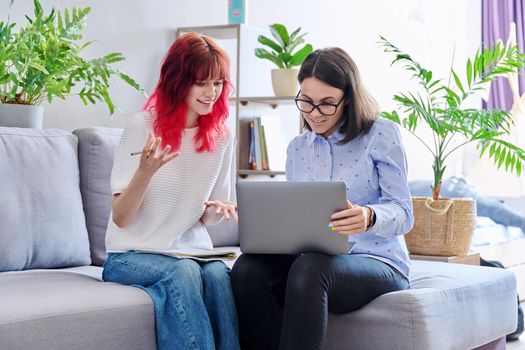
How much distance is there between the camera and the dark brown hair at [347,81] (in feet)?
7.23

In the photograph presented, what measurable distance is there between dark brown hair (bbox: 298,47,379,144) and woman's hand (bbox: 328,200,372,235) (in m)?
0.32

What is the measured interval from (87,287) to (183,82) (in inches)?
24.5

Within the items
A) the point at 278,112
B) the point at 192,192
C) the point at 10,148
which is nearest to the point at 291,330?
the point at 192,192

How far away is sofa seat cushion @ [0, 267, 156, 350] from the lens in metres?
1.75

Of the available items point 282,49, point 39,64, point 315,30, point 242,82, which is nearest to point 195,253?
point 39,64

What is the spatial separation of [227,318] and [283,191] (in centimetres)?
35

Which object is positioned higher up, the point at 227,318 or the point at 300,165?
the point at 300,165

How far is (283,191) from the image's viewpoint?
1998 mm

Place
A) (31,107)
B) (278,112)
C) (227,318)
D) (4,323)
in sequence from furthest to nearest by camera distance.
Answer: (278,112)
(31,107)
(227,318)
(4,323)

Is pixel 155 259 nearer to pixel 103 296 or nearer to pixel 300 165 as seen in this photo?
pixel 103 296

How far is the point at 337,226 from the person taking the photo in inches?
77.5

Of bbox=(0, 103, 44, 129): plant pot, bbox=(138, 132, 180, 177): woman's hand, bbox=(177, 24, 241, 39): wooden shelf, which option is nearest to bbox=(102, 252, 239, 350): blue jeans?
bbox=(138, 132, 180, 177): woman's hand

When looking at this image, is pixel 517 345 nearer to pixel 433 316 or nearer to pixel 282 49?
pixel 433 316

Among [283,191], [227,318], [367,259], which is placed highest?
[283,191]
